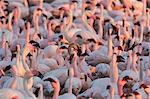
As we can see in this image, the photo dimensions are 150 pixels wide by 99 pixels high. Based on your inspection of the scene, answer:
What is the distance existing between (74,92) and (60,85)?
1.75 ft

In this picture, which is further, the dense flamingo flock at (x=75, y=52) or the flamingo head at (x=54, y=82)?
the dense flamingo flock at (x=75, y=52)

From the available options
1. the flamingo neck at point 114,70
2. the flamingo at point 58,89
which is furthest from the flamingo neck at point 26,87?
the flamingo neck at point 114,70

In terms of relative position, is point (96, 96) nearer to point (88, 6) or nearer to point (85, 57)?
point (85, 57)

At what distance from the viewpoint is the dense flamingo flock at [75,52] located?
11.8m

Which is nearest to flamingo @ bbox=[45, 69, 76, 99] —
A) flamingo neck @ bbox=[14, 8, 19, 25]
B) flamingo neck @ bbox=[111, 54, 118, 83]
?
flamingo neck @ bbox=[111, 54, 118, 83]

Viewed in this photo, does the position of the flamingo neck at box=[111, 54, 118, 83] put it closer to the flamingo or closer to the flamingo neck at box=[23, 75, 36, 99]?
the flamingo

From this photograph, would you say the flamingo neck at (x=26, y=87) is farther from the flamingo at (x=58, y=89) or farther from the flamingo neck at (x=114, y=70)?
the flamingo neck at (x=114, y=70)

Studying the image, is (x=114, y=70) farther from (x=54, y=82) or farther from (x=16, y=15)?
(x=16, y=15)

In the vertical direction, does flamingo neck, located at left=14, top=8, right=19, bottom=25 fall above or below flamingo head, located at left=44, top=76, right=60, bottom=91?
above

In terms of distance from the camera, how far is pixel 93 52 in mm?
14133

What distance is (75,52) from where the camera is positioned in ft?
43.5

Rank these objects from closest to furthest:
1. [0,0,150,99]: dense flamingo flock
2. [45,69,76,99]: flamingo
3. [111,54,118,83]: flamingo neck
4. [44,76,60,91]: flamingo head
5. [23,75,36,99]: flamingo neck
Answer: [23,75,36,99]: flamingo neck → [45,69,76,99]: flamingo → [44,76,60,91]: flamingo head → [0,0,150,99]: dense flamingo flock → [111,54,118,83]: flamingo neck

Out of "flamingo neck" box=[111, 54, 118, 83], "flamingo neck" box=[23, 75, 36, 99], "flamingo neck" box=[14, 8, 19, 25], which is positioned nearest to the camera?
"flamingo neck" box=[23, 75, 36, 99]

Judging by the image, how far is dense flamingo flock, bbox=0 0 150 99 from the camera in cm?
1177
